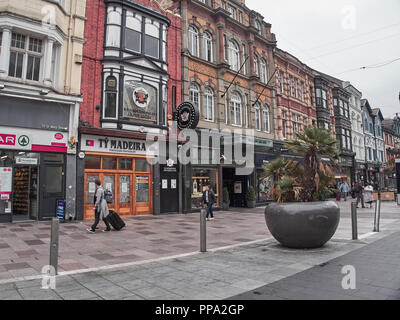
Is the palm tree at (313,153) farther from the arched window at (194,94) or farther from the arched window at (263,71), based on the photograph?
the arched window at (263,71)

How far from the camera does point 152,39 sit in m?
16.5

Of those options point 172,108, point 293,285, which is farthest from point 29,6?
point 293,285

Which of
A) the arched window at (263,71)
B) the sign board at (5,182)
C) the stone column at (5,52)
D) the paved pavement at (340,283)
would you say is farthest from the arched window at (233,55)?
the paved pavement at (340,283)

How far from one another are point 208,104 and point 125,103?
638 cm

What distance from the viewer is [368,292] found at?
418cm

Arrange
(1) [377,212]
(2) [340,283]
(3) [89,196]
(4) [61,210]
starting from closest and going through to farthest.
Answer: (2) [340,283], (1) [377,212], (4) [61,210], (3) [89,196]

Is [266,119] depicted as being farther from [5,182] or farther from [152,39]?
[5,182]

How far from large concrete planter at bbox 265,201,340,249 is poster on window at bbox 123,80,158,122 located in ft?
33.5

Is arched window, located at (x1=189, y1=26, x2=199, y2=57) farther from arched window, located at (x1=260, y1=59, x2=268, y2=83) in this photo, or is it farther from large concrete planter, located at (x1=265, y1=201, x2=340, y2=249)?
large concrete planter, located at (x1=265, y1=201, x2=340, y2=249)

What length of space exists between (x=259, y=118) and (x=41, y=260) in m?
19.7

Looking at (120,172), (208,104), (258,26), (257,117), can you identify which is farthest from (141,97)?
(258,26)

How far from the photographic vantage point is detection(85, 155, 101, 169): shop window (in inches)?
543

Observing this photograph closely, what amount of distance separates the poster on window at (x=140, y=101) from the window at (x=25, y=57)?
13.2 feet

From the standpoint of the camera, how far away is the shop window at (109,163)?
1440 centimetres
